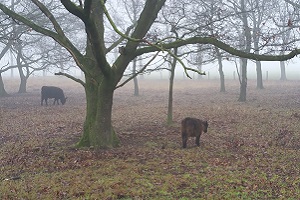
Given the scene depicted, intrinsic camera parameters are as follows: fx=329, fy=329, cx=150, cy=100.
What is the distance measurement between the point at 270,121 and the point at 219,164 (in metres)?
6.93

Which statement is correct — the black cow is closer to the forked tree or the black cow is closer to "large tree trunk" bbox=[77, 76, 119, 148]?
the forked tree

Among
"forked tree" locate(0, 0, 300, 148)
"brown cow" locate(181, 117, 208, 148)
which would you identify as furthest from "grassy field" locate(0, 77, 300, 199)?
"forked tree" locate(0, 0, 300, 148)

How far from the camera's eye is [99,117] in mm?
10352

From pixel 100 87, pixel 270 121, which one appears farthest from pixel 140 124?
pixel 270 121

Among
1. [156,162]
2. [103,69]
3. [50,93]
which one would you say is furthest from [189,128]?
→ [50,93]

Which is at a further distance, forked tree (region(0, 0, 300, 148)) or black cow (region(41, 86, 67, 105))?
black cow (region(41, 86, 67, 105))

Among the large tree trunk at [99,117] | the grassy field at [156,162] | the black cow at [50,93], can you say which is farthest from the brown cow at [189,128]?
the black cow at [50,93]

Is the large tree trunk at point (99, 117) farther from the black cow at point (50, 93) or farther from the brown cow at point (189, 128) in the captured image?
the black cow at point (50, 93)

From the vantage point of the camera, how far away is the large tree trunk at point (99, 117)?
10.2 m

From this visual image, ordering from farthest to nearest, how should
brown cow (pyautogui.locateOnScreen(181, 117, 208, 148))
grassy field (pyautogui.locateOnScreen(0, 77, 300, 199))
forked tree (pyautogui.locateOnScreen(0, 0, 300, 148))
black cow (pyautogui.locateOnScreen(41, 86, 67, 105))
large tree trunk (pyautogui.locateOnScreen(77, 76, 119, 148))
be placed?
black cow (pyautogui.locateOnScreen(41, 86, 67, 105)) < brown cow (pyautogui.locateOnScreen(181, 117, 208, 148)) < large tree trunk (pyautogui.locateOnScreen(77, 76, 119, 148)) < forked tree (pyautogui.locateOnScreen(0, 0, 300, 148)) < grassy field (pyautogui.locateOnScreen(0, 77, 300, 199))

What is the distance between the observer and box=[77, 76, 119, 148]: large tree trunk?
33.5ft

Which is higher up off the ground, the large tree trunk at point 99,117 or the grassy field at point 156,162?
the large tree trunk at point 99,117

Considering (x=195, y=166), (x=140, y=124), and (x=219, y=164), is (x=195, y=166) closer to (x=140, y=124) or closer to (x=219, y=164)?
(x=219, y=164)

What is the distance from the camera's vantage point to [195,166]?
858cm
